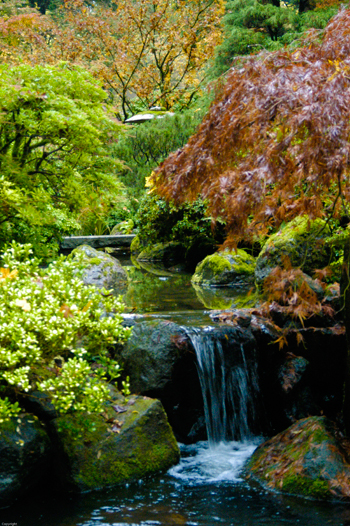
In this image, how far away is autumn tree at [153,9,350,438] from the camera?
9.84ft

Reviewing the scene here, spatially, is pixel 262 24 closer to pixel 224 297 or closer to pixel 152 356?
pixel 224 297

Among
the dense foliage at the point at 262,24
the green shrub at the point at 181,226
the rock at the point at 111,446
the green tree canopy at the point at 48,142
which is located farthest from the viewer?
the dense foliage at the point at 262,24

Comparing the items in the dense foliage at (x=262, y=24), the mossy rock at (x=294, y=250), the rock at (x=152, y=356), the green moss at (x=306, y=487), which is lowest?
the green moss at (x=306, y=487)

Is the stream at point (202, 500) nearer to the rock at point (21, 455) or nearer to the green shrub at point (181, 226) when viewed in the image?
the rock at point (21, 455)

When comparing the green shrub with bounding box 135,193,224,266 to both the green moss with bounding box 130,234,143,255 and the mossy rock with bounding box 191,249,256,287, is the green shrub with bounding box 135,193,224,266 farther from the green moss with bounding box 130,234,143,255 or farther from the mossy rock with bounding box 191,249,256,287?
the mossy rock with bounding box 191,249,256,287

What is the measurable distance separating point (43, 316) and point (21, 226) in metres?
3.88

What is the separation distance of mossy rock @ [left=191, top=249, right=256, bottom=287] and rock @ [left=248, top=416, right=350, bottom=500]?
5.75 meters

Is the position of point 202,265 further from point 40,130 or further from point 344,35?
point 344,35

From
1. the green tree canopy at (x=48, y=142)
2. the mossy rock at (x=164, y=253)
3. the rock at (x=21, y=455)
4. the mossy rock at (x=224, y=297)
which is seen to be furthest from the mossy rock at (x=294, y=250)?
the mossy rock at (x=164, y=253)

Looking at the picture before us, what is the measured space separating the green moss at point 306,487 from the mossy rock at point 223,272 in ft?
20.4

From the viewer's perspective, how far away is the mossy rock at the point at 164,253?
1388 cm

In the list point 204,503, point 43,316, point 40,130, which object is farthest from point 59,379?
point 40,130

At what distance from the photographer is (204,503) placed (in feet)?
13.0

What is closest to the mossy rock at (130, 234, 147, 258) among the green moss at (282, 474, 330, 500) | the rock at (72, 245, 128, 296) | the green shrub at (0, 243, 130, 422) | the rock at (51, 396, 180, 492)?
the rock at (72, 245, 128, 296)
